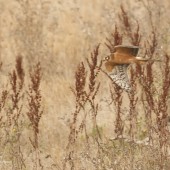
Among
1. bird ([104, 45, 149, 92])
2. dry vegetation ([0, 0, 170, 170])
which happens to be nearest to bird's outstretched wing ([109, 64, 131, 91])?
bird ([104, 45, 149, 92])

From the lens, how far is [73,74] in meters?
9.39

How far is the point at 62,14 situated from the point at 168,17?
256 centimetres

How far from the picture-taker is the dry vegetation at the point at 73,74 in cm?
576

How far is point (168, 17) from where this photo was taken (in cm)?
1041

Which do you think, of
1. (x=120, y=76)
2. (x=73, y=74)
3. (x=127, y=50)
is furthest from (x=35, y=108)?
(x=73, y=74)

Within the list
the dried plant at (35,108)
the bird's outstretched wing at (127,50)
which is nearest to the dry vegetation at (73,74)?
the dried plant at (35,108)

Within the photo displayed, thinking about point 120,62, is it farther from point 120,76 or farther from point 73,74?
point 73,74

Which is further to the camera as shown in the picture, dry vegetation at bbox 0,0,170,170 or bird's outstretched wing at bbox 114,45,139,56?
dry vegetation at bbox 0,0,170,170

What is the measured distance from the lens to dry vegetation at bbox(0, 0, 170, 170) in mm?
5762

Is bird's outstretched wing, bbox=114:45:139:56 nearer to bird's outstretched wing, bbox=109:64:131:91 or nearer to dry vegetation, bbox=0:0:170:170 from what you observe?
bird's outstretched wing, bbox=109:64:131:91

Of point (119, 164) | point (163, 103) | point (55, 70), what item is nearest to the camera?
point (163, 103)

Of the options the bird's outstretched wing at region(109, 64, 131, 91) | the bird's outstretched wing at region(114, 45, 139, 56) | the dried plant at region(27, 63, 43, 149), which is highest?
the bird's outstretched wing at region(114, 45, 139, 56)

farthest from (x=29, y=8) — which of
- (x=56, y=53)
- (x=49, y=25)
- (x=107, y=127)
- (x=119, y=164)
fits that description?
(x=119, y=164)

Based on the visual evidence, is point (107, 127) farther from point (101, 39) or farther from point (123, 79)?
point (101, 39)
